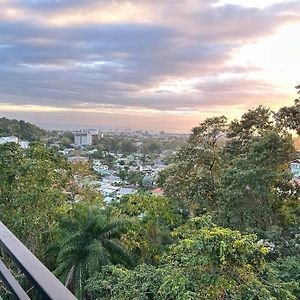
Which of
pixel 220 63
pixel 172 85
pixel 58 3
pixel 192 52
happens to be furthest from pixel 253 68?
pixel 58 3

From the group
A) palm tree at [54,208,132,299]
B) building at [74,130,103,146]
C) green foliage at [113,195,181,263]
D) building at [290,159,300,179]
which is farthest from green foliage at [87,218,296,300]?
building at [74,130,103,146]

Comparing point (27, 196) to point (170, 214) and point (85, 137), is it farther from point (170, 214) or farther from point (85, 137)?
point (85, 137)

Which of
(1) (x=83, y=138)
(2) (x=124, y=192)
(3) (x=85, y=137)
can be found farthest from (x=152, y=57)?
(3) (x=85, y=137)

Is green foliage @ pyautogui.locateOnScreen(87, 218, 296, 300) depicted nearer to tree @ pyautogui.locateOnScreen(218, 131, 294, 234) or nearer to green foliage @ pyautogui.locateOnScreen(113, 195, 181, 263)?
tree @ pyautogui.locateOnScreen(218, 131, 294, 234)

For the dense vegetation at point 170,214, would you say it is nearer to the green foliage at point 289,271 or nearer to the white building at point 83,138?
the green foliage at point 289,271

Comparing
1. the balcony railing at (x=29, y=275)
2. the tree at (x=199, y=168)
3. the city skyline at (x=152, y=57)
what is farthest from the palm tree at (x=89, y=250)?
the balcony railing at (x=29, y=275)

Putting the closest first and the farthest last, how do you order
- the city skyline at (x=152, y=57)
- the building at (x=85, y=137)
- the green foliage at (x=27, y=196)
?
the green foliage at (x=27, y=196) → the city skyline at (x=152, y=57) → the building at (x=85, y=137)

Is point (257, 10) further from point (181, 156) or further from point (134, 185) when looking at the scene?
point (134, 185)
